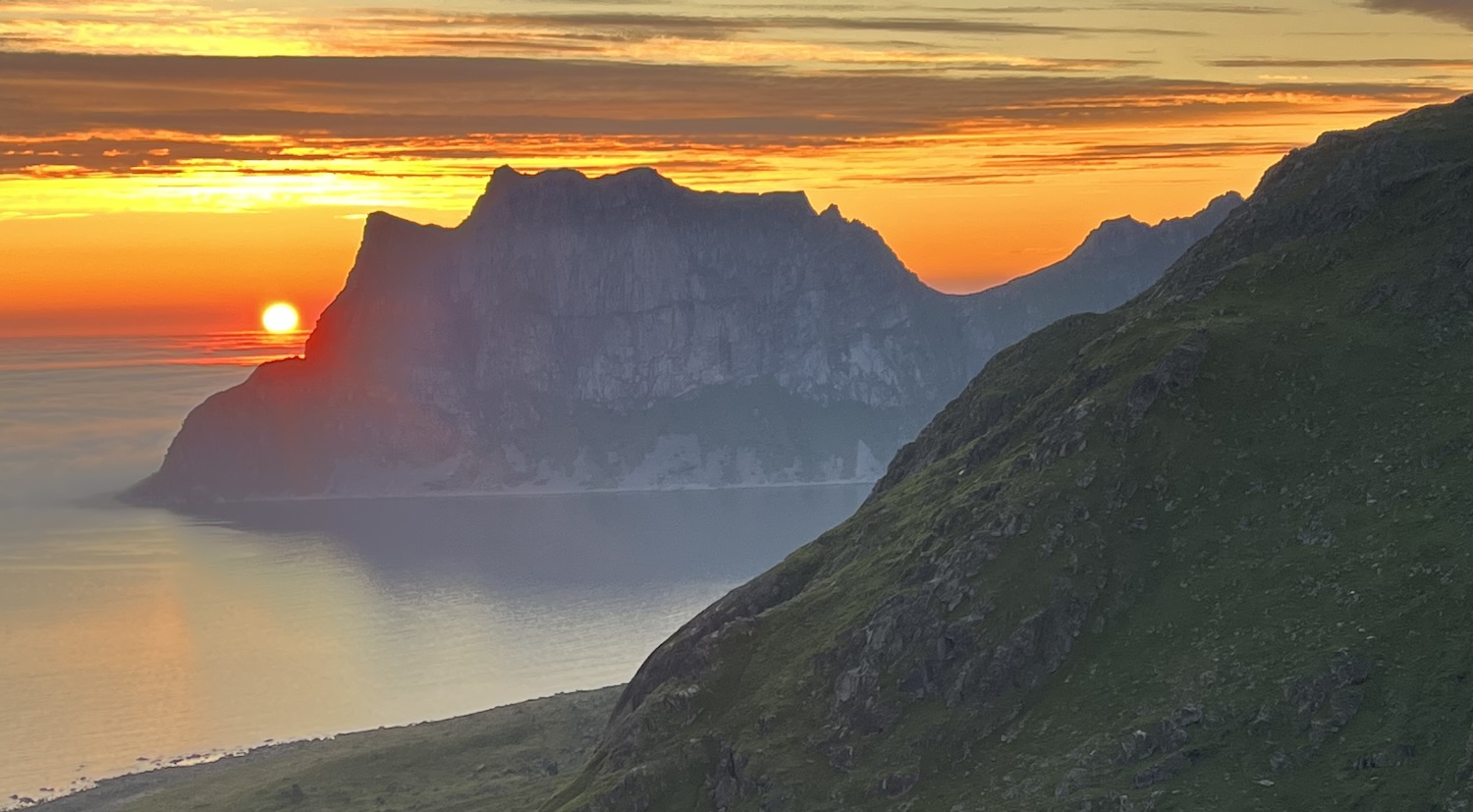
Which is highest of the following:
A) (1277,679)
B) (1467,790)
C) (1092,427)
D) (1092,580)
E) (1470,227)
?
(1470,227)

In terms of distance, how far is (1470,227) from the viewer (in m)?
130

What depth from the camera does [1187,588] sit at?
11400cm

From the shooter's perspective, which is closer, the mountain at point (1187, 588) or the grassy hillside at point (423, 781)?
the mountain at point (1187, 588)

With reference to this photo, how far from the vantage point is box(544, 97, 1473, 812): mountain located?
3871 inches

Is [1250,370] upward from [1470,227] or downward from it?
downward

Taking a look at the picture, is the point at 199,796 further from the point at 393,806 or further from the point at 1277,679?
the point at 1277,679

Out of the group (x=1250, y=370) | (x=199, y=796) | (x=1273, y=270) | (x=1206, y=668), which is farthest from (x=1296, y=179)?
(x=199, y=796)

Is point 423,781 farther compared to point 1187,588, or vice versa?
point 423,781

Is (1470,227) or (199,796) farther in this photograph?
(199,796)

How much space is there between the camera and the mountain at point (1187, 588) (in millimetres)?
98312

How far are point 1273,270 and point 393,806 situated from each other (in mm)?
104786

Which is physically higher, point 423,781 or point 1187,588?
point 423,781

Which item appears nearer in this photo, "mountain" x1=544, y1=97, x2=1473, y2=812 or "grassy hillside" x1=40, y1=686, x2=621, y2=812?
"mountain" x1=544, y1=97, x2=1473, y2=812

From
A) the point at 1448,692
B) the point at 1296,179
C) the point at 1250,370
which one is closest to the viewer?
the point at 1448,692
